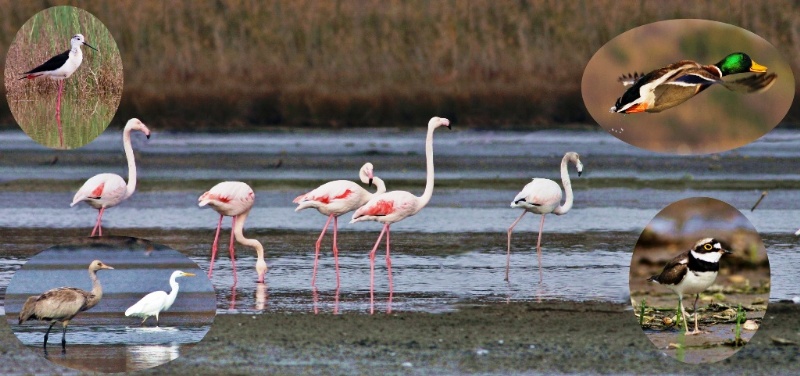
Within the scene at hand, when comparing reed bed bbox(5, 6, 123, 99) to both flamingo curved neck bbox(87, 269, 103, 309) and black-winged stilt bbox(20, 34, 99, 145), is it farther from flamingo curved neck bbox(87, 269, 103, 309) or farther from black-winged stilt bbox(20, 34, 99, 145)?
flamingo curved neck bbox(87, 269, 103, 309)

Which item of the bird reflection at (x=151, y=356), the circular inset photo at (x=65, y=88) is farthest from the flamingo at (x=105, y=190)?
the bird reflection at (x=151, y=356)

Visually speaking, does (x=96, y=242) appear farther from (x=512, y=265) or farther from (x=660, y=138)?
(x=512, y=265)

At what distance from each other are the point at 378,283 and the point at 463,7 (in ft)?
30.7

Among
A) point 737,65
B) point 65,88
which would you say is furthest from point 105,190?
point 737,65

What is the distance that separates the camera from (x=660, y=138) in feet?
22.6

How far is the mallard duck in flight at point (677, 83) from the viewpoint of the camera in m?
5.74

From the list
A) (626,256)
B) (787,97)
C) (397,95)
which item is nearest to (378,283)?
(626,256)

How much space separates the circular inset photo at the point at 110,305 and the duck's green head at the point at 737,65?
2457 millimetres

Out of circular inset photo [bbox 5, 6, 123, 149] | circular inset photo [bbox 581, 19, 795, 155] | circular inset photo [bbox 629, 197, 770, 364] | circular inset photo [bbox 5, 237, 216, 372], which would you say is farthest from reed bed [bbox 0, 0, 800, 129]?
circular inset photo [bbox 5, 237, 216, 372]

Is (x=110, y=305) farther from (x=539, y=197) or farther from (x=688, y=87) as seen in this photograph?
(x=539, y=197)

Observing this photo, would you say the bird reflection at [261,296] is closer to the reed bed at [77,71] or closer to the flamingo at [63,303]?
the reed bed at [77,71]

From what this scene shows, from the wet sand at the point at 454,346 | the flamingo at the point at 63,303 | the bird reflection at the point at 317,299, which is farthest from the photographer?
the bird reflection at the point at 317,299

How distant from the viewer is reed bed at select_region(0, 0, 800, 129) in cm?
1716

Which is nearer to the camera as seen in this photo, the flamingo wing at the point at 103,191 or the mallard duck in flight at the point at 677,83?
the mallard duck in flight at the point at 677,83
